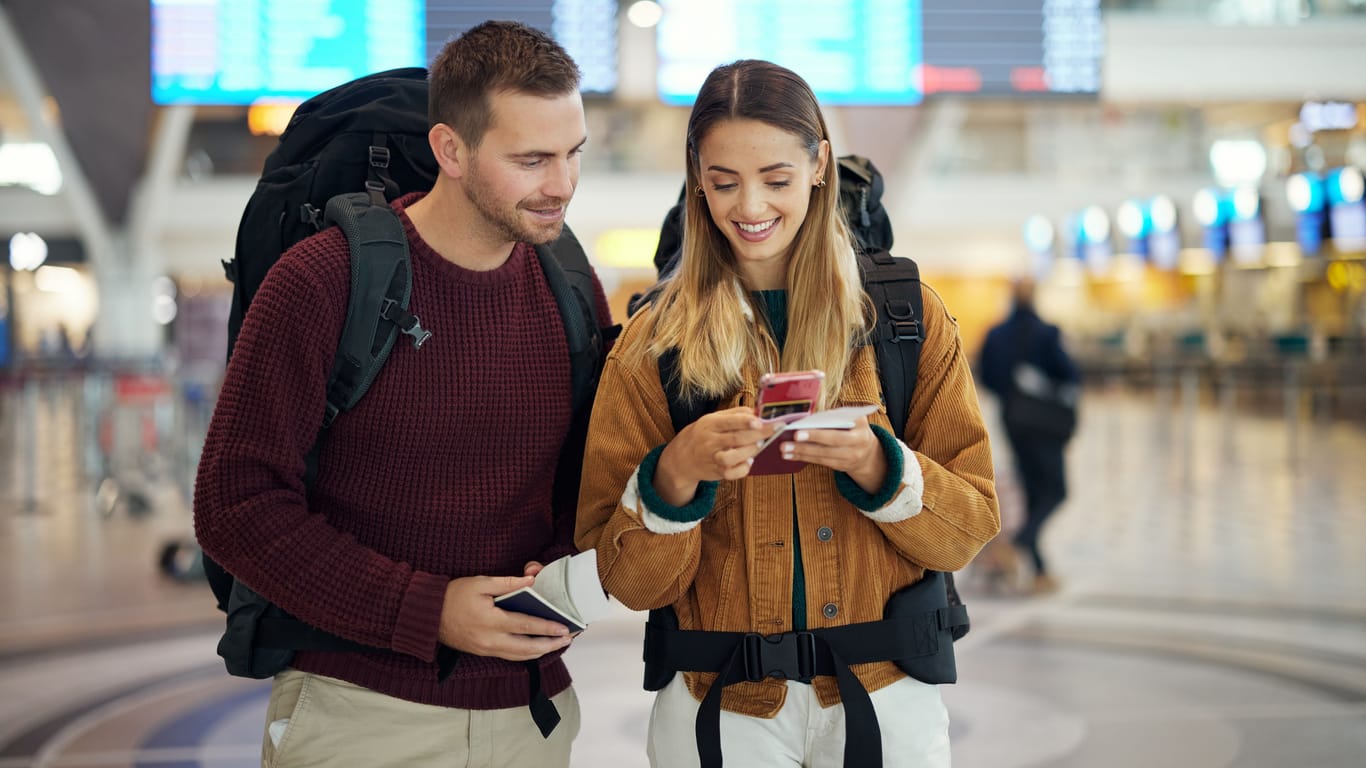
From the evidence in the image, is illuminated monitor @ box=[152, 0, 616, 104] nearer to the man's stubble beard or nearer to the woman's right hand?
the man's stubble beard

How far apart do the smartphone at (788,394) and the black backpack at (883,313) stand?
1.00 feet

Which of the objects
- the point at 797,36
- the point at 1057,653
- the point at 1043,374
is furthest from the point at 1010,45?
the point at 1057,653

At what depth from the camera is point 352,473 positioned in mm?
2008

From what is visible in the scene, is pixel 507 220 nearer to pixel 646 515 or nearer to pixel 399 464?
pixel 399 464

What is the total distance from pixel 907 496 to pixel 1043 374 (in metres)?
5.90

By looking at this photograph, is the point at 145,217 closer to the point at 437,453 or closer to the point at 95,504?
the point at 95,504

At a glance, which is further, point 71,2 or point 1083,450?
point 1083,450

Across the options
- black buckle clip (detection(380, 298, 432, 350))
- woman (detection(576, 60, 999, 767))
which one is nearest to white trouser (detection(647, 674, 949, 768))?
woman (detection(576, 60, 999, 767))

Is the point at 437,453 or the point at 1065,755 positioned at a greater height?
the point at 437,453

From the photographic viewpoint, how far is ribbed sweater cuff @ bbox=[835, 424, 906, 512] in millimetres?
1832

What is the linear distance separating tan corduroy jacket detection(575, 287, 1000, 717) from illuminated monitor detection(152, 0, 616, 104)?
3.72 metres

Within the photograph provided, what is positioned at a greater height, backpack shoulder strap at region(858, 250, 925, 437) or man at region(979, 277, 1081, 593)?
backpack shoulder strap at region(858, 250, 925, 437)

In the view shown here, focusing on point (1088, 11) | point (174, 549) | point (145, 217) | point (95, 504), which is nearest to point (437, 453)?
point (1088, 11)

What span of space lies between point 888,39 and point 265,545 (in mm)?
5065
